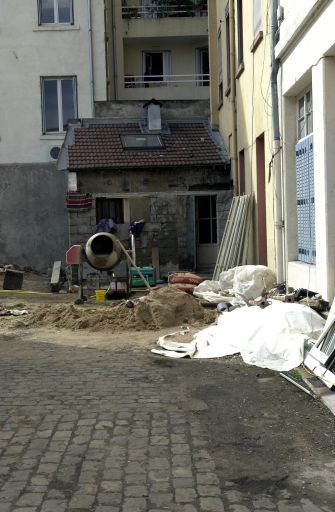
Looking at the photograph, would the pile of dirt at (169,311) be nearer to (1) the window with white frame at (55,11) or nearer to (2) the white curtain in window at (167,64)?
(1) the window with white frame at (55,11)

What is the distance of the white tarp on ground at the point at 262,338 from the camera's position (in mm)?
6840

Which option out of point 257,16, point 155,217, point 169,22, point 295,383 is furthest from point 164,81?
point 295,383

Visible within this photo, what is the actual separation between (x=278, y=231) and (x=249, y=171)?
141 inches

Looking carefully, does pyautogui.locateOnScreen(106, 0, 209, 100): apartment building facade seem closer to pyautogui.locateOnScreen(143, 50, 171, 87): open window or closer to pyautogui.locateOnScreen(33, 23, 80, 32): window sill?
pyautogui.locateOnScreen(143, 50, 171, 87): open window

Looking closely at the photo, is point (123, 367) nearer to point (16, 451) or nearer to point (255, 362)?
point (255, 362)

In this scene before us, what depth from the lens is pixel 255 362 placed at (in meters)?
6.90

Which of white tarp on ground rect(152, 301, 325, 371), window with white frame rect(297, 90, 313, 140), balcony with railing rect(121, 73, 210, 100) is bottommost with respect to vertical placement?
white tarp on ground rect(152, 301, 325, 371)

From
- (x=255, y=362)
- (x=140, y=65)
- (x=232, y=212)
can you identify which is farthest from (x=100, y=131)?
(x=255, y=362)

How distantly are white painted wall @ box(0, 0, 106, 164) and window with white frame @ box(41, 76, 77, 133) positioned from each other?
29cm

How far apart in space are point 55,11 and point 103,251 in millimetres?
13087

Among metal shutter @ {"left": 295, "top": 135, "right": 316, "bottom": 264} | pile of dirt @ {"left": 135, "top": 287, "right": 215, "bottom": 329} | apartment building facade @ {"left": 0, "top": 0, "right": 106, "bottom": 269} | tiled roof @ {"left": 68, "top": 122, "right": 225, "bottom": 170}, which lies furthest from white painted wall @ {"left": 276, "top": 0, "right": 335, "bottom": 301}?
apartment building facade @ {"left": 0, "top": 0, "right": 106, "bottom": 269}

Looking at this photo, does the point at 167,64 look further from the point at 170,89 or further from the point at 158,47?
the point at 170,89

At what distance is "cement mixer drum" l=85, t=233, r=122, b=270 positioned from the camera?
1222 centimetres

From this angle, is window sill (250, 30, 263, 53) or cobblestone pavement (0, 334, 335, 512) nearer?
cobblestone pavement (0, 334, 335, 512)
